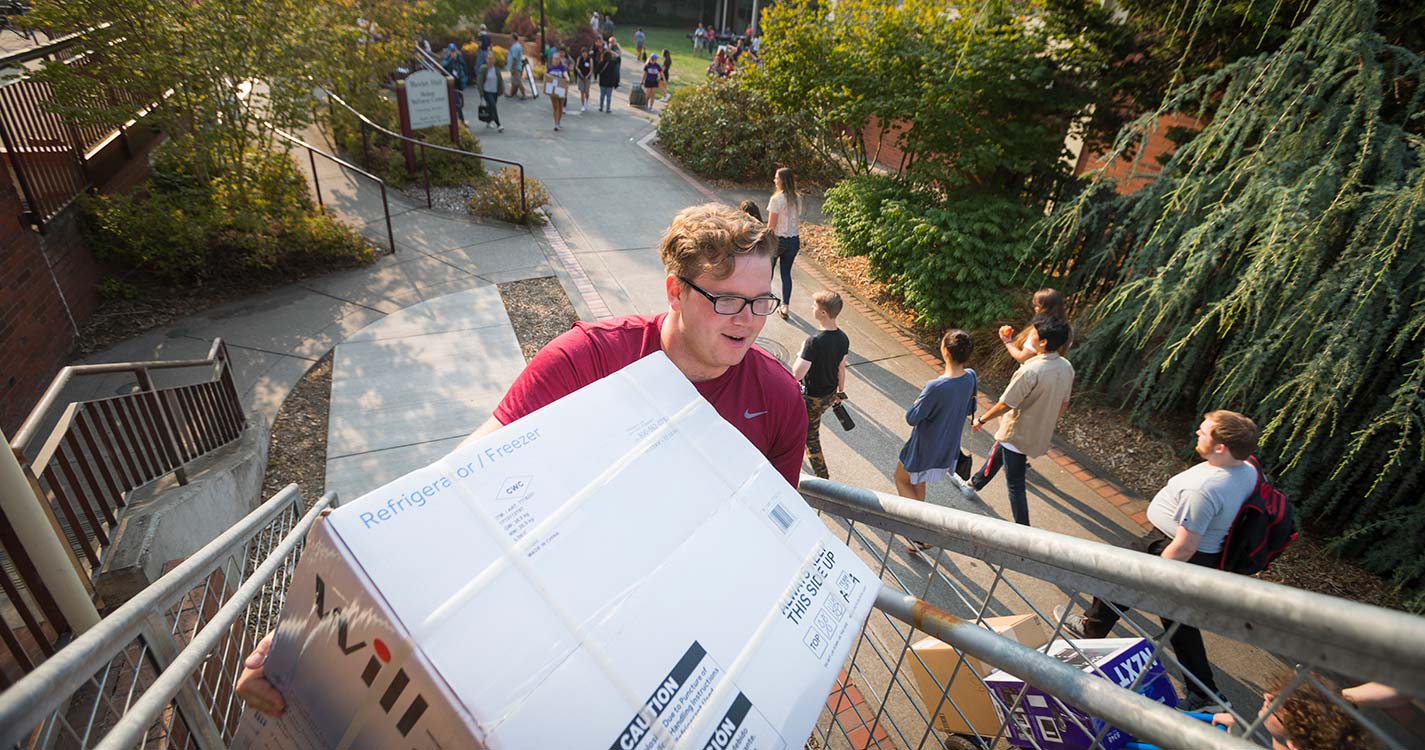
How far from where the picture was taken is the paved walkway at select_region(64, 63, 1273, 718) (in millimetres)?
5227

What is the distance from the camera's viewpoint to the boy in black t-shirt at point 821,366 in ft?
15.7

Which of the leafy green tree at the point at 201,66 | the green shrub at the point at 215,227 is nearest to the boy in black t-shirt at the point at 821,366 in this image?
the green shrub at the point at 215,227

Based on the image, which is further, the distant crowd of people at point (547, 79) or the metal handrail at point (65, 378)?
the distant crowd of people at point (547, 79)

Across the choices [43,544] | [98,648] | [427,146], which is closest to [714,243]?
[98,648]

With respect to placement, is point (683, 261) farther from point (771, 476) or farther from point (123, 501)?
point (123, 501)

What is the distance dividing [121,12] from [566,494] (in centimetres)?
823

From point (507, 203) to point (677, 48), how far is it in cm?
2800

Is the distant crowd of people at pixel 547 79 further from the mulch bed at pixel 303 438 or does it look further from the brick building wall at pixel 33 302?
the mulch bed at pixel 303 438

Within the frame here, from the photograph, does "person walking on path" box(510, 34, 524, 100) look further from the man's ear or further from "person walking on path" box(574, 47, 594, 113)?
the man's ear

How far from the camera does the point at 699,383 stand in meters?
2.19

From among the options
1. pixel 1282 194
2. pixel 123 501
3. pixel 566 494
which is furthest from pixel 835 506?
pixel 1282 194

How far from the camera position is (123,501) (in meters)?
3.45

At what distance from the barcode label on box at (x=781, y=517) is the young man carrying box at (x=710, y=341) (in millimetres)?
359

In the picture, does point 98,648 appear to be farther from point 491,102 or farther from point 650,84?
point 650,84
